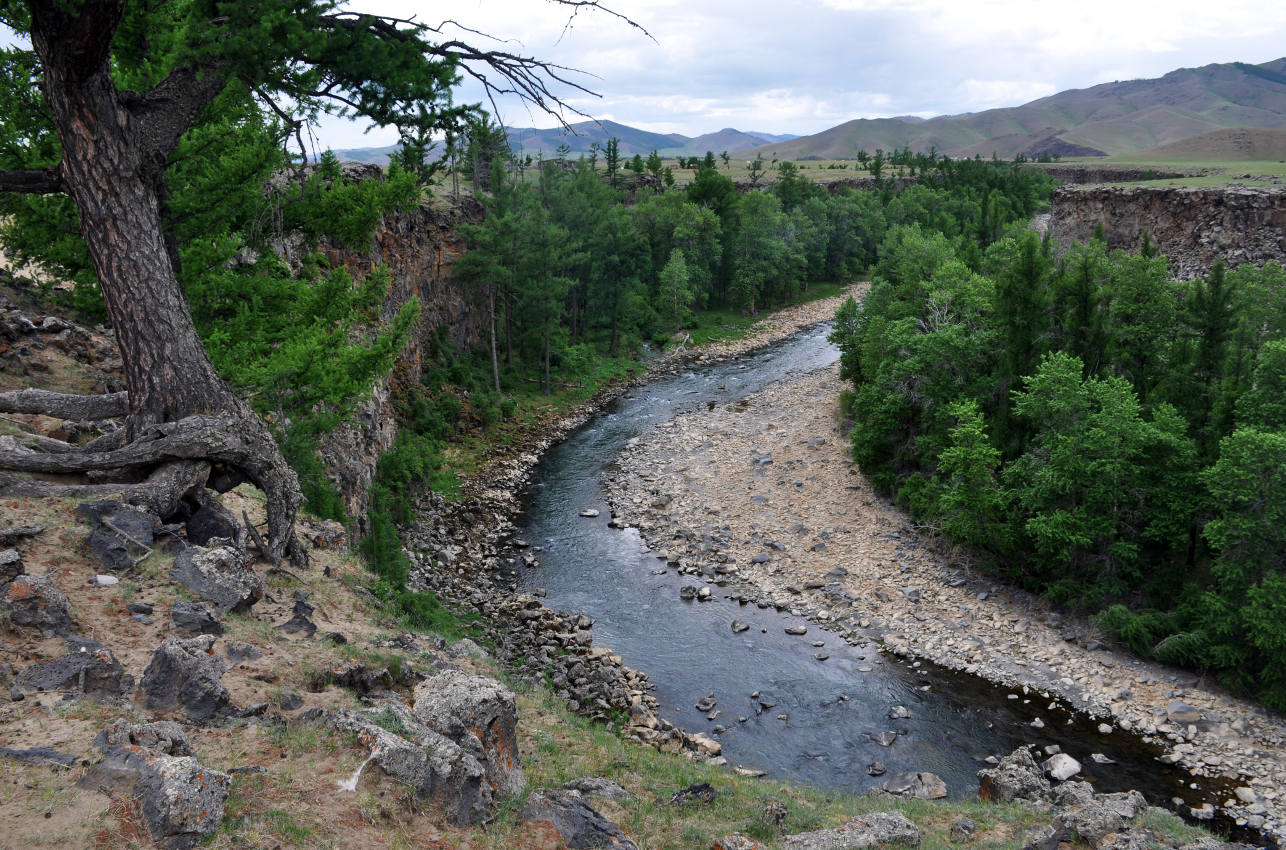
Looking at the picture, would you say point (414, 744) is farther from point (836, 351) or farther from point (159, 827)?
point (836, 351)

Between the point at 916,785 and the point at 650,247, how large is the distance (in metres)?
50.6

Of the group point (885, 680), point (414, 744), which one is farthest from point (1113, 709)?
point (414, 744)

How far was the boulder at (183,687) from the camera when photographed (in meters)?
6.93

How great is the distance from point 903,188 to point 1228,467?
9271 centimetres

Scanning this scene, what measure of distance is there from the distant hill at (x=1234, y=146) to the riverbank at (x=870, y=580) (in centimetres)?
13149

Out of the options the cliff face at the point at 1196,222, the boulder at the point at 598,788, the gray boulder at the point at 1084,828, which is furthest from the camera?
the cliff face at the point at 1196,222

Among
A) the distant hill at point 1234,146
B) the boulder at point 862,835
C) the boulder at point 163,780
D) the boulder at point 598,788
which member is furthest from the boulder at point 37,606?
the distant hill at point 1234,146

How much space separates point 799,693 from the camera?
1995 centimetres

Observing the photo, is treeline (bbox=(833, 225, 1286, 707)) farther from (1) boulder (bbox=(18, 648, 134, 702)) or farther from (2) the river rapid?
(1) boulder (bbox=(18, 648, 134, 702))

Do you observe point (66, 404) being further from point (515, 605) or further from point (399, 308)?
point (399, 308)

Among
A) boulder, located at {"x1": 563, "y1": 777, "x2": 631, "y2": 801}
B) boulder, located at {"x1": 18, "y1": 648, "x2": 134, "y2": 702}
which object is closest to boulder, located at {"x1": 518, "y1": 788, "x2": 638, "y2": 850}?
boulder, located at {"x1": 563, "y1": 777, "x2": 631, "y2": 801}

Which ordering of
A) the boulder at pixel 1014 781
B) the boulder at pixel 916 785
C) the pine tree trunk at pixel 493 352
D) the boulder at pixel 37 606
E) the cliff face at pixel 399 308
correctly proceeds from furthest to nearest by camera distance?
the pine tree trunk at pixel 493 352 → the cliff face at pixel 399 308 → the boulder at pixel 916 785 → the boulder at pixel 1014 781 → the boulder at pixel 37 606

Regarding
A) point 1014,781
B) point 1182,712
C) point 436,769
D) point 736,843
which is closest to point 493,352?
point 1014,781

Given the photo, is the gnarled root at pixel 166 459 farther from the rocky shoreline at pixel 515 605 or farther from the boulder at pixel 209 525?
the rocky shoreline at pixel 515 605
